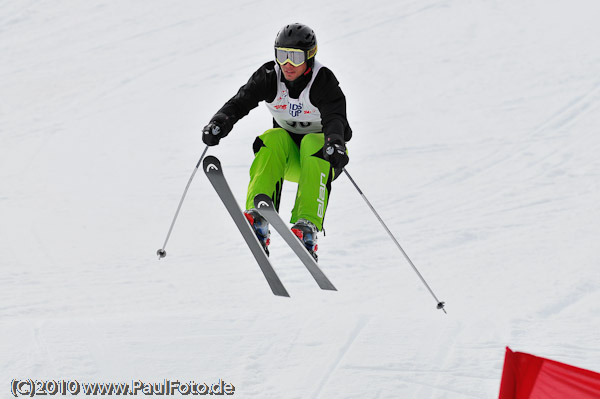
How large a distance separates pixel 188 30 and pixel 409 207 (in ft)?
22.8

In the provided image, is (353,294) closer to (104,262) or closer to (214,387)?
(214,387)

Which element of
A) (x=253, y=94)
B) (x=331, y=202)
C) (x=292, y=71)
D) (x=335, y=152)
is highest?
(x=292, y=71)

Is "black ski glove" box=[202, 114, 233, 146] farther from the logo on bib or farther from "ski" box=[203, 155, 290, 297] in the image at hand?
the logo on bib

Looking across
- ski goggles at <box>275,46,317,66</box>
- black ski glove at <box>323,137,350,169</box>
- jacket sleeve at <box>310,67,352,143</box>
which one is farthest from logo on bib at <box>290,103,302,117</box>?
black ski glove at <box>323,137,350,169</box>

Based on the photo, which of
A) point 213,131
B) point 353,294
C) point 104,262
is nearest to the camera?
point 213,131

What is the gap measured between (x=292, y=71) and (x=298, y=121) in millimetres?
397

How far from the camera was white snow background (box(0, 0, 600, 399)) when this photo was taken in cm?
479

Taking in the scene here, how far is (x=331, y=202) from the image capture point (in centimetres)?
770

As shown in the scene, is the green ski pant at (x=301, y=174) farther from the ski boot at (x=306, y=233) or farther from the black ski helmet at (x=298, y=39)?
the black ski helmet at (x=298, y=39)

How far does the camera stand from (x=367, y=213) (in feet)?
24.4

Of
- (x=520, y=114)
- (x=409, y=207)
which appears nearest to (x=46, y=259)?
(x=409, y=207)

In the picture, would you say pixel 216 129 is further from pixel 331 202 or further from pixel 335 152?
pixel 331 202

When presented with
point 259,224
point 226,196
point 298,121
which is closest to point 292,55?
point 298,121

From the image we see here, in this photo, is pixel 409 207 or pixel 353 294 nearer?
pixel 353 294
